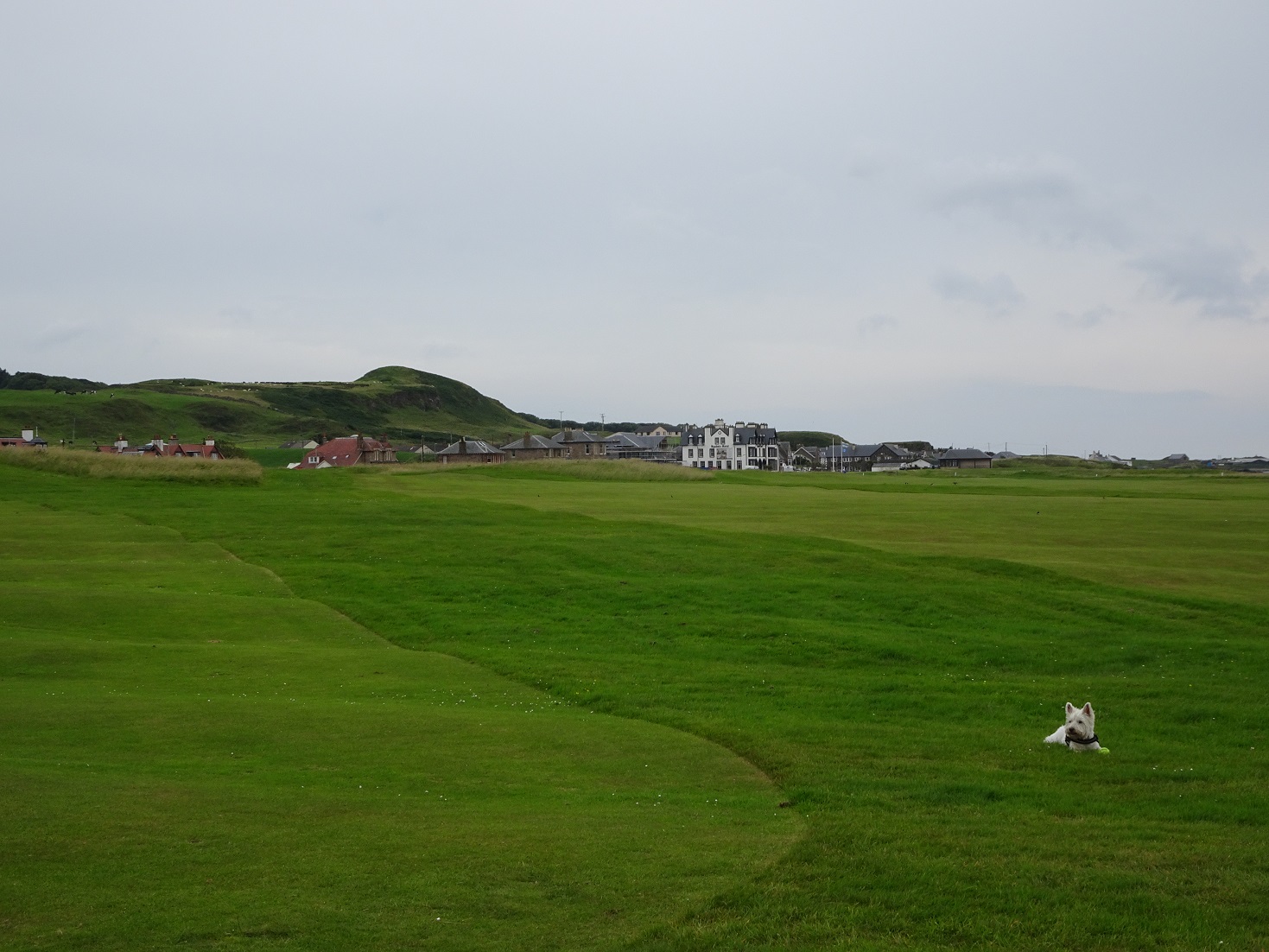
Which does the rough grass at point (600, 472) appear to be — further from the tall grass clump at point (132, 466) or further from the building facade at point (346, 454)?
the building facade at point (346, 454)

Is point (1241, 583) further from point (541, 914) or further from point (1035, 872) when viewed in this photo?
point (541, 914)

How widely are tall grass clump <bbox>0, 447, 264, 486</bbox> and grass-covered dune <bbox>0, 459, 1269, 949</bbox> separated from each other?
81.8ft

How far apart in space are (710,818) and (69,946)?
739cm

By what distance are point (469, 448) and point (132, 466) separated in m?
106

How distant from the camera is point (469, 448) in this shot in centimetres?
17612

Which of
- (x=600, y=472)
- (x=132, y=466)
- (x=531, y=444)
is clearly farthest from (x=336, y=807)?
(x=531, y=444)

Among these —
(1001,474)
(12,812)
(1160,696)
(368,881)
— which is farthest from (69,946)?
(1001,474)

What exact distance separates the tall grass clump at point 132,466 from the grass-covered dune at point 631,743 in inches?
981

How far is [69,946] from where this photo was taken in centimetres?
930

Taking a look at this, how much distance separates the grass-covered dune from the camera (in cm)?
1055

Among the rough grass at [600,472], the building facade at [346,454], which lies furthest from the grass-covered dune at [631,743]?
the building facade at [346,454]

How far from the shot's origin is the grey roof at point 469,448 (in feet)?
570

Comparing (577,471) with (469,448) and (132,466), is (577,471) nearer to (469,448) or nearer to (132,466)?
(132,466)

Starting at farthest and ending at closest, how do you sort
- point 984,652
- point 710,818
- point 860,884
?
1. point 984,652
2. point 710,818
3. point 860,884
